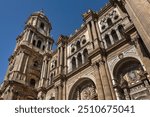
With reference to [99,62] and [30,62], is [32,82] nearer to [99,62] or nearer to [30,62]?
[30,62]

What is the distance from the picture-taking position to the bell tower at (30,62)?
2397 centimetres

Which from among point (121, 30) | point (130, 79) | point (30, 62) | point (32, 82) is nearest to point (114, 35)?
point (121, 30)

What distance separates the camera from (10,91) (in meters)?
22.5

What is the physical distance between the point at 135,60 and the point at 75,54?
9667mm

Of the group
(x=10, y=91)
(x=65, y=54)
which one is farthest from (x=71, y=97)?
(x=10, y=91)

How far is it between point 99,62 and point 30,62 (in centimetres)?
1774

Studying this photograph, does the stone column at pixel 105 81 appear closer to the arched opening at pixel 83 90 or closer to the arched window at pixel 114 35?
the arched opening at pixel 83 90

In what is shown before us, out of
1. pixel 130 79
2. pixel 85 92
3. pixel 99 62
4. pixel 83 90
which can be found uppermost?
pixel 99 62

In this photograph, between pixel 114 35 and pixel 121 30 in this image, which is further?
pixel 114 35

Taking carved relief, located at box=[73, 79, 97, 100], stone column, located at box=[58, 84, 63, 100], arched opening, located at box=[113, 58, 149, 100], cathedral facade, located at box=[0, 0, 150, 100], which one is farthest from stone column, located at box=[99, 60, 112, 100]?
stone column, located at box=[58, 84, 63, 100]

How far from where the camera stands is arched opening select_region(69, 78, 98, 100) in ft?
55.8

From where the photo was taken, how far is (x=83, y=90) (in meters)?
18.2

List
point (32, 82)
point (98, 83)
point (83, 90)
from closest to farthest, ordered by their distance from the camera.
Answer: point (98, 83) → point (83, 90) → point (32, 82)

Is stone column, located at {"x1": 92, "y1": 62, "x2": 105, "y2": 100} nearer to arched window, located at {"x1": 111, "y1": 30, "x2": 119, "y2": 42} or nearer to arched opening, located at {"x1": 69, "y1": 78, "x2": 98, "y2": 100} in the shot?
arched opening, located at {"x1": 69, "y1": 78, "x2": 98, "y2": 100}
